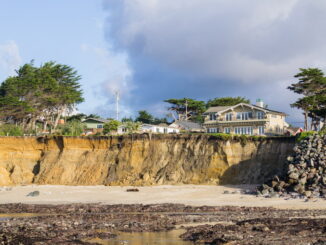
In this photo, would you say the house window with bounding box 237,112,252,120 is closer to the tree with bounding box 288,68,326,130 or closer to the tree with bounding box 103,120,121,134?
the tree with bounding box 288,68,326,130

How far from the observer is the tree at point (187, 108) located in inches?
4107

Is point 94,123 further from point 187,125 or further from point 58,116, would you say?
point 187,125

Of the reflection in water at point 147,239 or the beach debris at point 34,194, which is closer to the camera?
the reflection in water at point 147,239

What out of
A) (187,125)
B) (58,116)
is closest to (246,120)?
(187,125)

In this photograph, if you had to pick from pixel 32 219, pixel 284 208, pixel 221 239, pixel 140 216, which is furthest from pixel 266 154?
pixel 221 239

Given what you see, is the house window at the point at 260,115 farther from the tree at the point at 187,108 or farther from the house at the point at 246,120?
the tree at the point at 187,108

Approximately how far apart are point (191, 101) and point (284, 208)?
2768 inches

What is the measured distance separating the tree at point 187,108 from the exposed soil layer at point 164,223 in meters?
66.1

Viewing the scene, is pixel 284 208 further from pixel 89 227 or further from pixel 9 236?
pixel 9 236

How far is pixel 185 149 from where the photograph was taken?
185ft

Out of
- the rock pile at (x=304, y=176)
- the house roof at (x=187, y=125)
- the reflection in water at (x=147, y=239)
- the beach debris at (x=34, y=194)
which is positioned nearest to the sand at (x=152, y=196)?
the beach debris at (x=34, y=194)

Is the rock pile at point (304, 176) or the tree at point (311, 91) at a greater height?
the tree at point (311, 91)

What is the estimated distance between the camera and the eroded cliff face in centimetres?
5209

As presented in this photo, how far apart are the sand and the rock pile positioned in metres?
1.59
